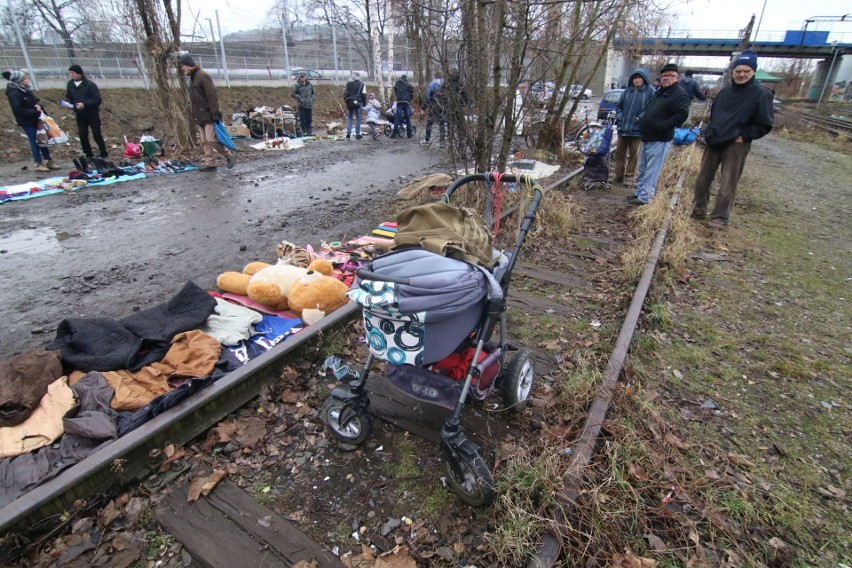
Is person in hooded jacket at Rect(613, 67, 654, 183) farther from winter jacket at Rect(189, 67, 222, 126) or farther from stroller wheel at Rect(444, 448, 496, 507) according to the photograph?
winter jacket at Rect(189, 67, 222, 126)

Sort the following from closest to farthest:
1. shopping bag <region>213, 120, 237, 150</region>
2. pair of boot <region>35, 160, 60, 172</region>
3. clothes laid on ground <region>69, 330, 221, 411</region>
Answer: clothes laid on ground <region>69, 330, 221, 411</region> → pair of boot <region>35, 160, 60, 172</region> → shopping bag <region>213, 120, 237, 150</region>

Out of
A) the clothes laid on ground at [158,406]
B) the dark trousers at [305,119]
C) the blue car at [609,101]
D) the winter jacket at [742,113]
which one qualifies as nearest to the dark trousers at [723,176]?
the winter jacket at [742,113]

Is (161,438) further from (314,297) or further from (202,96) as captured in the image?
(202,96)

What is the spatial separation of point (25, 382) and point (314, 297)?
1.99 meters

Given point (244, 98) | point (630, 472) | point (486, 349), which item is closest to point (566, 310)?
point (486, 349)

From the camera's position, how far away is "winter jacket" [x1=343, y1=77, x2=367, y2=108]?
15727 mm

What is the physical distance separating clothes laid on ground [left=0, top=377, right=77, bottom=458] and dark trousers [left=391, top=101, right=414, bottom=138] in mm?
16035

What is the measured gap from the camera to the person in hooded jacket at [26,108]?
9.48m

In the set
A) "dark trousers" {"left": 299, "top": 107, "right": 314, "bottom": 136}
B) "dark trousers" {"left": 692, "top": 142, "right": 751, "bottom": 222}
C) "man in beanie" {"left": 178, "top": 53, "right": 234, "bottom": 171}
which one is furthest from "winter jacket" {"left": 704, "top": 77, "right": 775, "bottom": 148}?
"dark trousers" {"left": 299, "top": 107, "right": 314, "bottom": 136}

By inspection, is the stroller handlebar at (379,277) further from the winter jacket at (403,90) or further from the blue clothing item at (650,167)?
the winter jacket at (403,90)

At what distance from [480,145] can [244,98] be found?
65.5 feet

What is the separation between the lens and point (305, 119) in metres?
17.5

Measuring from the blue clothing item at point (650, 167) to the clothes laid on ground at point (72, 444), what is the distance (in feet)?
25.8

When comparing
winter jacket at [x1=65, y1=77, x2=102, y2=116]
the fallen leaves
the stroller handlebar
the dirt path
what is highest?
winter jacket at [x1=65, y1=77, x2=102, y2=116]
